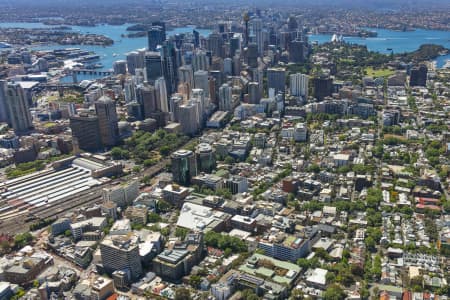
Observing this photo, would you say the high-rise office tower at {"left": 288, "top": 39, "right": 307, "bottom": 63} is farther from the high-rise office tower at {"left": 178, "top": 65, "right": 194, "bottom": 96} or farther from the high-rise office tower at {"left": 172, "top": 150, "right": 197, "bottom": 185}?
the high-rise office tower at {"left": 172, "top": 150, "right": 197, "bottom": 185}

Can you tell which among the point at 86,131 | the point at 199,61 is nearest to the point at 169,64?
the point at 199,61

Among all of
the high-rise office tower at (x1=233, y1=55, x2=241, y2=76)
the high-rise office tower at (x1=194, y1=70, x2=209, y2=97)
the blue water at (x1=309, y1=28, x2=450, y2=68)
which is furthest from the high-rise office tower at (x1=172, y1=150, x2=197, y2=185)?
the blue water at (x1=309, y1=28, x2=450, y2=68)

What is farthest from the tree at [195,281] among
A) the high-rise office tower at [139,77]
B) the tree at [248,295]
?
the high-rise office tower at [139,77]

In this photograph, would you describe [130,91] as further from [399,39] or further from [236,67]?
[399,39]

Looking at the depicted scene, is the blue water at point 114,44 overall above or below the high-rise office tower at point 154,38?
below

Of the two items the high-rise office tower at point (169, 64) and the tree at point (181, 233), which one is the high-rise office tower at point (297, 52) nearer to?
the high-rise office tower at point (169, 64)

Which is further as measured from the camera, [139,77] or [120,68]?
[120,68]
